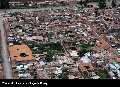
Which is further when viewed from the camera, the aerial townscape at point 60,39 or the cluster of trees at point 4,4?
the cluster of trees at point 4,4

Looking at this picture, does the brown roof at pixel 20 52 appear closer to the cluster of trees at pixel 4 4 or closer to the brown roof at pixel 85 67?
the brown roof at pixel 85 67

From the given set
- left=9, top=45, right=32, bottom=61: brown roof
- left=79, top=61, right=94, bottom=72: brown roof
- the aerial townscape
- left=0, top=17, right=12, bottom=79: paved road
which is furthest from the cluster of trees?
left=79, top=61, right=94, bottom=72: brown roof

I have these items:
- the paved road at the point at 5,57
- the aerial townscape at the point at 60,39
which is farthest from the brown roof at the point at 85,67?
the paved road at the point at 5,57

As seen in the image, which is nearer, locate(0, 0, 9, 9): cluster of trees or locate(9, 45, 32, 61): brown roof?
locate(9, 45, 32, 61): brown roof

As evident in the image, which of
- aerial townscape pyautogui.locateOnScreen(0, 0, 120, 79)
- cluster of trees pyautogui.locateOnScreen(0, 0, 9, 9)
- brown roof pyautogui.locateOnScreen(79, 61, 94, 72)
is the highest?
cluster of trees pyautogui.locateOnScreen(0, 0, 9, 9)

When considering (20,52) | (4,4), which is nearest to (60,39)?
(20,52)

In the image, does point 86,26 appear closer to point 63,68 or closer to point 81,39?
point 81,39

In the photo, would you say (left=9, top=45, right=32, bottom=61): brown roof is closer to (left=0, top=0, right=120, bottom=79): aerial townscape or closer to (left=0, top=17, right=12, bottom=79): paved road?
(left=0, top=0, right=120, bottom=79): aerial townscape

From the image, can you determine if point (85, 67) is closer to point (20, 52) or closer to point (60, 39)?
point (20, 52)
